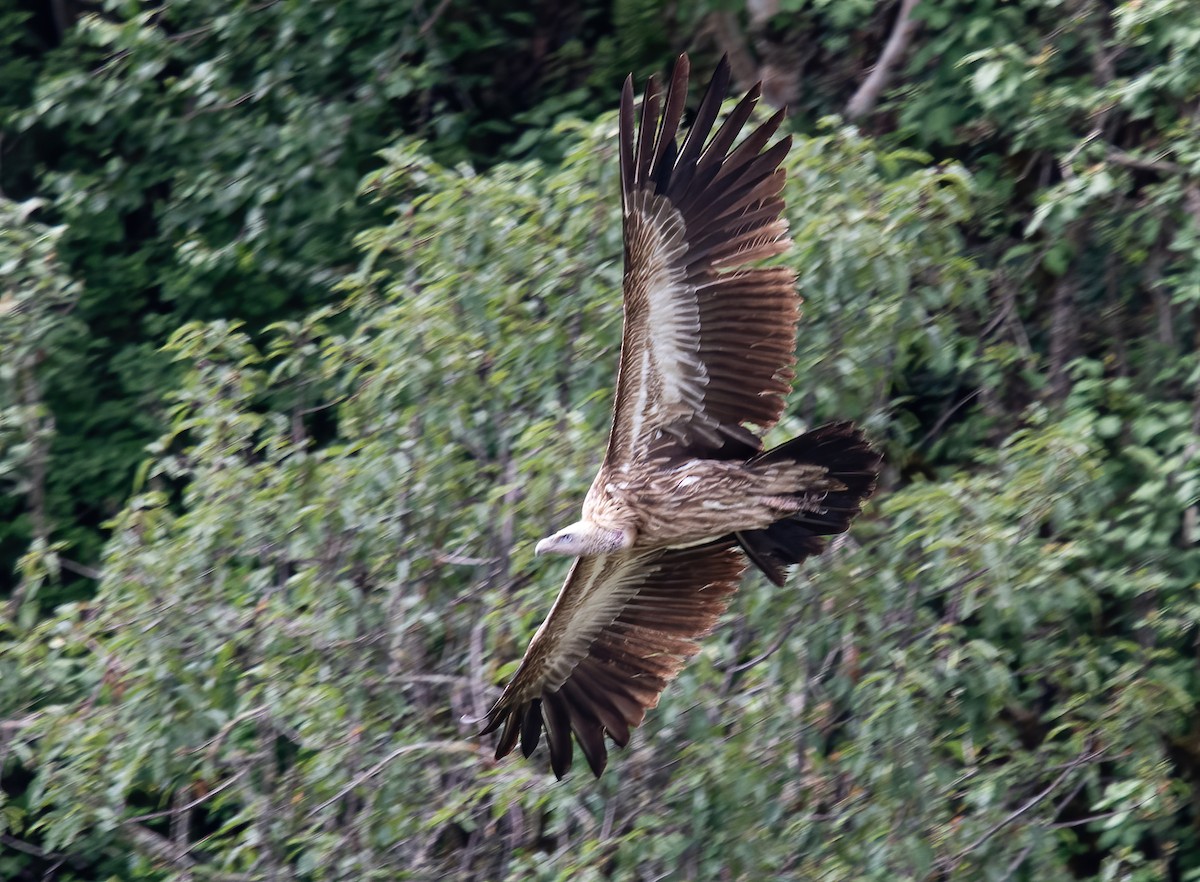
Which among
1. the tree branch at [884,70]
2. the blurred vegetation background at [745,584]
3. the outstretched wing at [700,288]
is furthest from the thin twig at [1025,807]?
the tree branch at [884,70]

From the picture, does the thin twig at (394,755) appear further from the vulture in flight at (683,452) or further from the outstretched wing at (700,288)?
the outstretched wing at (700,288)

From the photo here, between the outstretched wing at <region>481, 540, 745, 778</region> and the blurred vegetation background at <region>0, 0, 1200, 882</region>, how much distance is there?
0.11 m

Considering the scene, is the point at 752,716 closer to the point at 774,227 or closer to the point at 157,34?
the point at 774,227

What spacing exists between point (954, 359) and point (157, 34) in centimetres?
394

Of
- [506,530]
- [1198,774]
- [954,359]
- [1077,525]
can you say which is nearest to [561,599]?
[506,530]

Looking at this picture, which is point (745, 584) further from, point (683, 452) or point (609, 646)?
point (683, 452)

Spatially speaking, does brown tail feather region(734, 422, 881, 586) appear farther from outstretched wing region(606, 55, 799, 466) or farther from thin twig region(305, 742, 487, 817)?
thin twig region(305, 742, 487, 817)

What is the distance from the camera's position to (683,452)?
556 cm

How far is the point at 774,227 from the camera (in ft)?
17.3

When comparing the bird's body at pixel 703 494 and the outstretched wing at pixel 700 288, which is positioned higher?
the outstretched wing at pixel 700 288

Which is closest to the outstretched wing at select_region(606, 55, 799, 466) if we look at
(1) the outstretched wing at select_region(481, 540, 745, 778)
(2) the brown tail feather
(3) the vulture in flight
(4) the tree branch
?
(3) the vulture in flight

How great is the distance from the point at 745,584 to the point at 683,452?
66cm

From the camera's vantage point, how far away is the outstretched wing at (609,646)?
5695mm

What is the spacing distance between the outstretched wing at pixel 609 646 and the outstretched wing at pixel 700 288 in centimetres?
48
